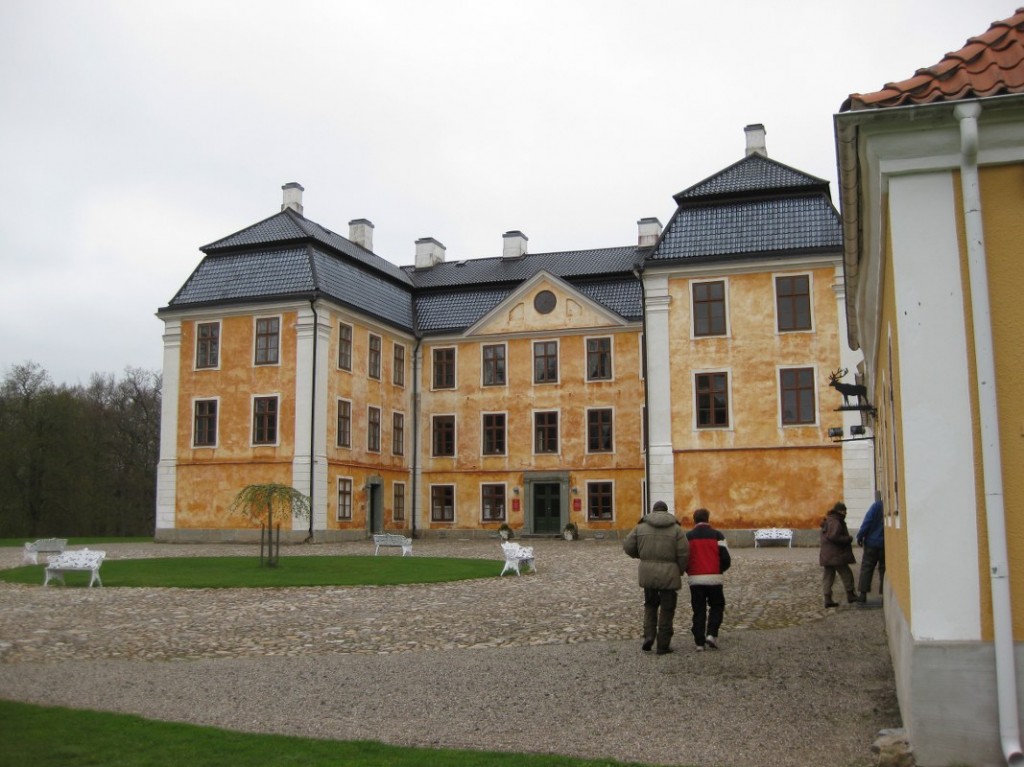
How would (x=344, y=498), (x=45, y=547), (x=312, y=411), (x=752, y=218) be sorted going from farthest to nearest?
(x=344, y=498), (x=312, y=411), (x=752, y=218), (x=45, y=547)

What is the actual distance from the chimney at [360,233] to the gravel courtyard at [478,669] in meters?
27.8

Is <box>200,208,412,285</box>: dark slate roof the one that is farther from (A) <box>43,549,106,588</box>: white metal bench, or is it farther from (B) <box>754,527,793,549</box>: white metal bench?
(A) <box>43,549,106,588</box>: white metal bench

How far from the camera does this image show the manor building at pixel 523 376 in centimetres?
2945

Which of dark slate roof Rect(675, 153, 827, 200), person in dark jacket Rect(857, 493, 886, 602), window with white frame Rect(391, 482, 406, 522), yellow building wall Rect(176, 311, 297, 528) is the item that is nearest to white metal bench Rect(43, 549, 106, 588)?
person in dark jacket Rect(857, 493, 886, 602)

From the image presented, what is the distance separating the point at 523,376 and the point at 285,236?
31.6 ft

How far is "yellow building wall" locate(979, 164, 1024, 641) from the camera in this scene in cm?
552

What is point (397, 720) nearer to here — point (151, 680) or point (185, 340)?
point (151, 680)

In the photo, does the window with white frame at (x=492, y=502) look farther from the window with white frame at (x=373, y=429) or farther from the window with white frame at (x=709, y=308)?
the window with white frame at (x=709, y=308)

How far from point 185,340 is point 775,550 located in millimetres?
20565

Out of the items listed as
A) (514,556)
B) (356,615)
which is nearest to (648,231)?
(514,556)

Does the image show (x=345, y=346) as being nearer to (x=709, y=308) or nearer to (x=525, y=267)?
(x=525, y=267)

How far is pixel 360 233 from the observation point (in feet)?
141

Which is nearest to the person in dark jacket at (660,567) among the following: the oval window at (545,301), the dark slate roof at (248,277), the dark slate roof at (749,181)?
the dark slate roof at (749,181)

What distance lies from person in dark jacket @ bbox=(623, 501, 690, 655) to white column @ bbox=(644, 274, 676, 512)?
19.0 m
